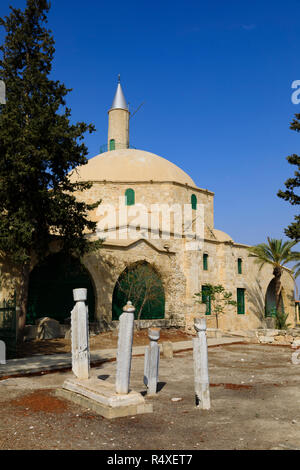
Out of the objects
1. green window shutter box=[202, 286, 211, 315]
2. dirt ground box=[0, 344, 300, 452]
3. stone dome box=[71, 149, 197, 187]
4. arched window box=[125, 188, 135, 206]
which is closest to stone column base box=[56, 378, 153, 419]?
dirt ground box=[0, 344, 300, 452]

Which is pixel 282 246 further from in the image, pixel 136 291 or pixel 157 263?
pixel 136 291

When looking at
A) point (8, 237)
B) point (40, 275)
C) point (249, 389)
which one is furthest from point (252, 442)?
point (40, 275)

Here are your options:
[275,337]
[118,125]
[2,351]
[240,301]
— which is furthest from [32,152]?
[118,125]

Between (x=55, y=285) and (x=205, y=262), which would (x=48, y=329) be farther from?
(x=205, y=262)

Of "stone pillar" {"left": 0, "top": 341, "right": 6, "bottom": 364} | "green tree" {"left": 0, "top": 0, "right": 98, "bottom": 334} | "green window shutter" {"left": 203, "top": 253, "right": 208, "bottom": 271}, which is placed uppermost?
"green tree" {"left": 0, "top": 0, "right": 98, "bottom": 334}

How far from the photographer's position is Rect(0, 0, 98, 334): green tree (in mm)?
13852

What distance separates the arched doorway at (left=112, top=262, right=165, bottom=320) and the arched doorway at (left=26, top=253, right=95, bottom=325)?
158cm

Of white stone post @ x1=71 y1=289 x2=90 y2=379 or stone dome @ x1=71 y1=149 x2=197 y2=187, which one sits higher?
stone dome @ x1=71 y1=149 x2=197 y2=187

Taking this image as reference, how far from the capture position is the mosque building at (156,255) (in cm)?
1962

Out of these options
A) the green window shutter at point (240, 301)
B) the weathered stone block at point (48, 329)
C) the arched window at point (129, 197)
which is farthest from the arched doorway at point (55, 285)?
the green window shutter at point (240, 301)

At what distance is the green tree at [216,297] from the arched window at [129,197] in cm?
789

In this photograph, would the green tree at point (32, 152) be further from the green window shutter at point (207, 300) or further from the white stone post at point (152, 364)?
the green window shutter at point (207, 300)

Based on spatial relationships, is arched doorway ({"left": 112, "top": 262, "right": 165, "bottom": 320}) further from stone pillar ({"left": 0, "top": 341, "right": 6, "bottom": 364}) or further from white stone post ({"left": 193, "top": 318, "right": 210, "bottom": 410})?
white stone post ({"left": 193, "top": 318, "right": 210, "bottom": 410})

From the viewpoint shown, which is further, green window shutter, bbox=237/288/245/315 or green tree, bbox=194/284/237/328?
green window shutter, bbox=237/288/245/315
